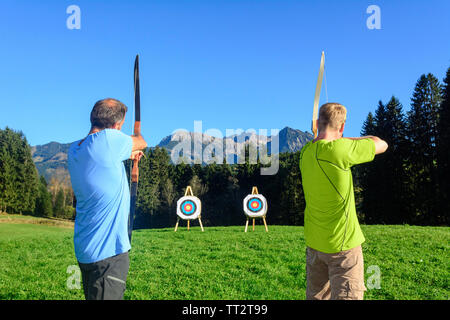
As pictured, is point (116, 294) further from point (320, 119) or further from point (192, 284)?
point (192, 284)

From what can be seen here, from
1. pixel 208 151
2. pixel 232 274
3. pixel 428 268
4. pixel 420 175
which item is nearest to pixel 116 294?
pixel 232 274

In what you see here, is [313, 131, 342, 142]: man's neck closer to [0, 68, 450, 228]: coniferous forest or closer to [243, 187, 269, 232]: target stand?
[243, 187, 269, 232]: target stand

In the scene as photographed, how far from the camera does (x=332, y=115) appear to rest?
7.97 ft

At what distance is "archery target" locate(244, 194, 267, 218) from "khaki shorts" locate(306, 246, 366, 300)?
1008 centimetres

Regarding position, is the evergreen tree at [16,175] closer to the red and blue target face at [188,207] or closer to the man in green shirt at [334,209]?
the red and blue target face at [188,207]

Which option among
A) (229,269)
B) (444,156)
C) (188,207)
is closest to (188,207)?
(188,207)

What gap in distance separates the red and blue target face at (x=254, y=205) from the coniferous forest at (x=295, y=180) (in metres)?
12.7

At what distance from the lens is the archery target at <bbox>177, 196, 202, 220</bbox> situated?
12695mm

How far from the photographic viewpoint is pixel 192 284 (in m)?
5.02

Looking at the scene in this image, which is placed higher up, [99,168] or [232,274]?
[99,168]

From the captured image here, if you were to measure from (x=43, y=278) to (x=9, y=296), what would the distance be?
0.90 meters

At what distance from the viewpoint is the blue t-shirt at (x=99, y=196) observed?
2205 millimetres

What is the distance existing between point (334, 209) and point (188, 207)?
36.5 ft

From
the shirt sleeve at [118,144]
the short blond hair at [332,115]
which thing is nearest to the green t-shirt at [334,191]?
the short blond hair at [332,115]
